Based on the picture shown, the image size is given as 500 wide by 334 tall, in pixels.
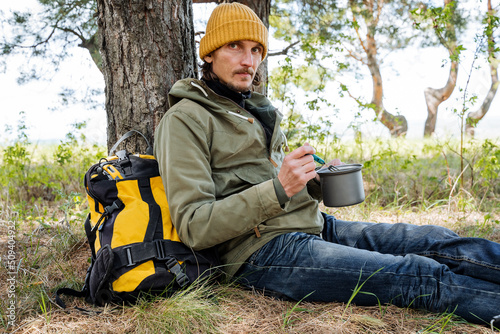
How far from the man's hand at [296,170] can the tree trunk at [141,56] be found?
1.09 m

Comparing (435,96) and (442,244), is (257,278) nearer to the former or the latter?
(442,244)

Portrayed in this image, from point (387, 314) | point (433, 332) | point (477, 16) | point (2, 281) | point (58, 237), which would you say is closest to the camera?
point (433, 332)

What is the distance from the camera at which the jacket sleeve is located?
1685mm

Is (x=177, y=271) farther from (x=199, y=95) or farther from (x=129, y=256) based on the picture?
(x=199, y=95)

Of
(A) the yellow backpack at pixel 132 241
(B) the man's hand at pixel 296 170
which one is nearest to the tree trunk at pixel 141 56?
(A) the yellow backpack at pixel 132 241

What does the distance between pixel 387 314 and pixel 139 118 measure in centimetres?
177

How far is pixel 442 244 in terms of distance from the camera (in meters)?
1.90

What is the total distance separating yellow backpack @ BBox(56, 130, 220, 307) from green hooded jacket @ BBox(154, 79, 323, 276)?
0.10 metres

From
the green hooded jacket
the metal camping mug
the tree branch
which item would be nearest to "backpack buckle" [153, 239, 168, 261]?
the green hooded jacket

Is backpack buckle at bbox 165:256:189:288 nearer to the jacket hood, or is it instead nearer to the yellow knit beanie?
the jacket hood

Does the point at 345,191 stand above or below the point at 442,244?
above

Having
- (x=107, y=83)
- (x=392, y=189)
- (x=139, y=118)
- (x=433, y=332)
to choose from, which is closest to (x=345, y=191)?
Result: (x=433, y=332)

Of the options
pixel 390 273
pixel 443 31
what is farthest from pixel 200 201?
pixel 443 31

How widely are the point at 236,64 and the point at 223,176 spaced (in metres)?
0.62
